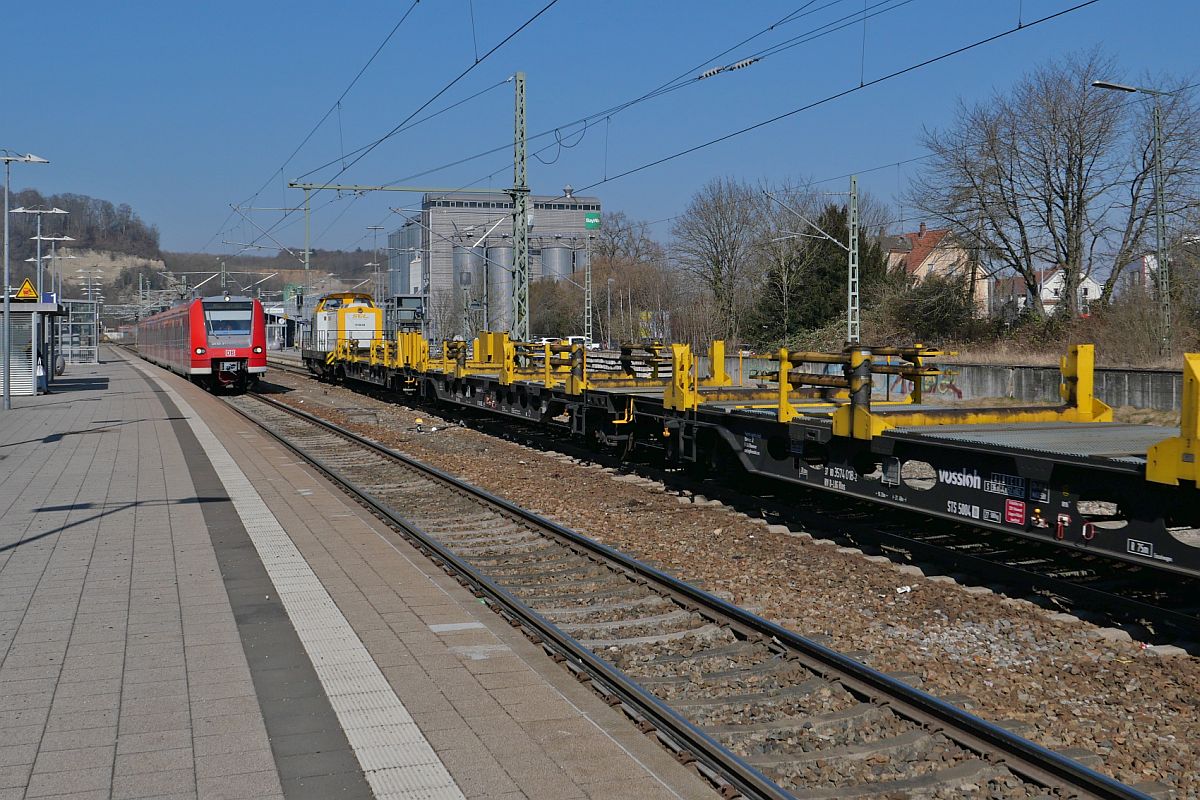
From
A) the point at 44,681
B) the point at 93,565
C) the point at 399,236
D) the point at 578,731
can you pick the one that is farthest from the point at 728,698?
the point at 399,236

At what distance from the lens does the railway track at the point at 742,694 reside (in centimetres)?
462

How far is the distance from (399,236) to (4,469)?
321 feet

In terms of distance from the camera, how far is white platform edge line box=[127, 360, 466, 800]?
4617 mm

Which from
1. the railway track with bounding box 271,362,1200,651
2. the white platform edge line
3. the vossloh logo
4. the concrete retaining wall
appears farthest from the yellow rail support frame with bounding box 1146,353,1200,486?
the concrete retaining wall

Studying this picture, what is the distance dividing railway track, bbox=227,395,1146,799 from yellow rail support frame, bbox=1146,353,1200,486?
2.11 metres

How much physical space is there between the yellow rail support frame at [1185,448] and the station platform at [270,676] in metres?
3.45

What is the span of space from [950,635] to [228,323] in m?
31.4

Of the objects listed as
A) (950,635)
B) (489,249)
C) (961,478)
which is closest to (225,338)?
(961,478)

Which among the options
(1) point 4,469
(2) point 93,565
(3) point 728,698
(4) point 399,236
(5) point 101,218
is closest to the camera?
(3) point 728,698

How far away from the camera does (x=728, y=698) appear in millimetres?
5750

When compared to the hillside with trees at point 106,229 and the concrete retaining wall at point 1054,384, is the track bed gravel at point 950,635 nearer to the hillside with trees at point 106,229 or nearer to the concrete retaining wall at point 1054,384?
the concrete retaining wall at point 1054,384

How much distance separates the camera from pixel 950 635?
22.7 ft

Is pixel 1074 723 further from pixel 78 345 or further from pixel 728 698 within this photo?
pixel 78 345

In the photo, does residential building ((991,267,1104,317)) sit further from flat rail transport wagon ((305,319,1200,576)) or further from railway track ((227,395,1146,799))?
railway track ((227,395,1146,799))
